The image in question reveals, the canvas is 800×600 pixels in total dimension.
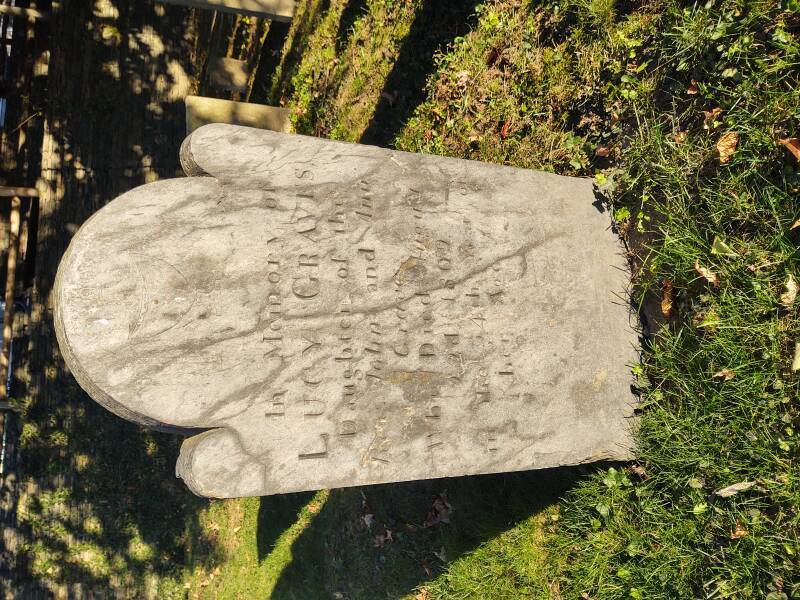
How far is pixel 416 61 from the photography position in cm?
614

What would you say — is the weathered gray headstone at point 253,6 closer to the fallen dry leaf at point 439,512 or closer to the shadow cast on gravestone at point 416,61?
the shadow cast on gravestone at point 416,61

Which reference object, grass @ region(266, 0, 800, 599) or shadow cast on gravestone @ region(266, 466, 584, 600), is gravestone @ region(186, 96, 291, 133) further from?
shadow cast on gravestone @ region(266, 466, 584, 600)

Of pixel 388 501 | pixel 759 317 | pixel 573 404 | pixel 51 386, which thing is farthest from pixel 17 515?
pixel 759 317

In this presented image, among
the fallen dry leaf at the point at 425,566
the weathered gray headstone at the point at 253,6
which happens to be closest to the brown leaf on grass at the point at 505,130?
the weathered gray headstone at the point at 253,6

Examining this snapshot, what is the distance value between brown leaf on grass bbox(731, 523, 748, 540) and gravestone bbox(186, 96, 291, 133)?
5.35 meters

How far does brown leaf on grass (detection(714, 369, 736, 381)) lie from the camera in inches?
130

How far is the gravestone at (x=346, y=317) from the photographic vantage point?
2877 millimetres

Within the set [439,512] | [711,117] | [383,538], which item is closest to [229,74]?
[383,538]

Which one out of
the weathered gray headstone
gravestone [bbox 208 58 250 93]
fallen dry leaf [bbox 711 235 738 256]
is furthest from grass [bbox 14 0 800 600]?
gravestone [bbox 208 58 250 93]

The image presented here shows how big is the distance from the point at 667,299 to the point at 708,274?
0.32 m

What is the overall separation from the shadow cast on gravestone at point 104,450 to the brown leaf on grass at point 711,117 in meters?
6.82

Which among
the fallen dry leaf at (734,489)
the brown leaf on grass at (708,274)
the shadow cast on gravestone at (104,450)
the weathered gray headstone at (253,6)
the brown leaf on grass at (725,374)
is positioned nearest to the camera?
the fallen dry leaf at (734,489)

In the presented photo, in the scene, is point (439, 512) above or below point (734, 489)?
below

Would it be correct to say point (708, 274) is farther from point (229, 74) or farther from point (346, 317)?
point (229, 74)
